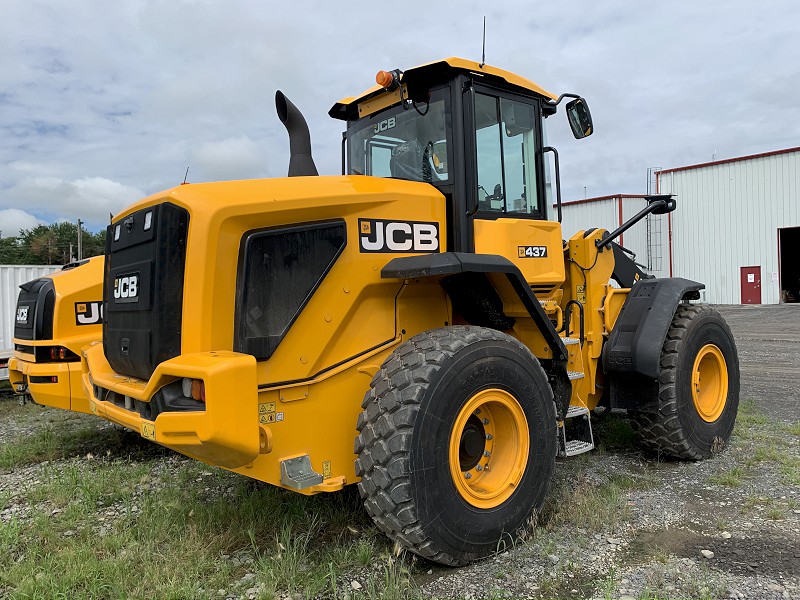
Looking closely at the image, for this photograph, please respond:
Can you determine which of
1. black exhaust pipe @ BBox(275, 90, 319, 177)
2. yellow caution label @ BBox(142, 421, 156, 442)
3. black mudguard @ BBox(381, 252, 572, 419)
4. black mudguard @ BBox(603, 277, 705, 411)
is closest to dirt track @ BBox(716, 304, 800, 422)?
black mudguard @ BBox(603, 277, 705, 411)

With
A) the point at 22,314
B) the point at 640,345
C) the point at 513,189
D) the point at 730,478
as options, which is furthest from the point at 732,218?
the point at 22,314

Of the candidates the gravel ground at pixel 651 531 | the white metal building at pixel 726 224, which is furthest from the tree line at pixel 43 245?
the gravel ground at pixel 651 531

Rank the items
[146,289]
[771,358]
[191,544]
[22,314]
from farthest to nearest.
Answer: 1. [771,358]
2. [22,314]
3. [191,544]
4. [146,289]

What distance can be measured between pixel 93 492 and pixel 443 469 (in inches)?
112

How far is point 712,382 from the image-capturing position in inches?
215

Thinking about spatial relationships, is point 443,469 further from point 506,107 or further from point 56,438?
point 56,438

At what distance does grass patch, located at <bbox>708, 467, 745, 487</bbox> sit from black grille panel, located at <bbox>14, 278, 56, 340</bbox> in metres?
5.68

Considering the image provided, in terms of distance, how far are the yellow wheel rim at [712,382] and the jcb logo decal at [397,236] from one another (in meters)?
2.84

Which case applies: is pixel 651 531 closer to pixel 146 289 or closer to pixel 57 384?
pixel 146 289

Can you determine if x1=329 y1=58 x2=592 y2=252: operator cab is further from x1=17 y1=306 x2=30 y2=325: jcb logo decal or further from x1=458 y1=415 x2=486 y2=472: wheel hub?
x1=17 y1=306 x2=30 y2=325: jcb logo decal

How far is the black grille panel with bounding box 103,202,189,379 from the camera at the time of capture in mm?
3146

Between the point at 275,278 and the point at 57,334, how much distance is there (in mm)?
3645

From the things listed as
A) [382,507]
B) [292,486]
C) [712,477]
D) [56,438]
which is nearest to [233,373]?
[292,486]

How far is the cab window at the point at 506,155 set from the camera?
13.7ft
